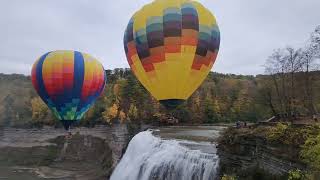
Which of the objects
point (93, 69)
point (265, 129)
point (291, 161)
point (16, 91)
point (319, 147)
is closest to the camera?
point (319, 147)

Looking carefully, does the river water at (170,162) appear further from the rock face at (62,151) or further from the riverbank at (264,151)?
the rock face at (62,151)

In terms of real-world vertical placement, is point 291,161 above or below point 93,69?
below

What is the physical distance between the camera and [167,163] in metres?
28.2

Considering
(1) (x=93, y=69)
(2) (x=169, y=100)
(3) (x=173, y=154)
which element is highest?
(1) (x=93, y=69)

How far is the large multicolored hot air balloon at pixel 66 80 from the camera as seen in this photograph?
30797mm

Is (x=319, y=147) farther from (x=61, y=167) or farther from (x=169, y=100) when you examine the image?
(x=61, y=167)

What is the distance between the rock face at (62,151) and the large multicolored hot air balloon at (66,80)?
15.9 metres

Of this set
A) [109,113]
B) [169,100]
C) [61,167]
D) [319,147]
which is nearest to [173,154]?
[169,100]

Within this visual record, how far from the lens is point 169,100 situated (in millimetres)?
23047

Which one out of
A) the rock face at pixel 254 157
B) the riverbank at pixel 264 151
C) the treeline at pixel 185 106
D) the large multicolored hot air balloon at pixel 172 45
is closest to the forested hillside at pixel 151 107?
the treeline at pixel 185 106

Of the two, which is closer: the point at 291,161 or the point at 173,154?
the point at 291,161

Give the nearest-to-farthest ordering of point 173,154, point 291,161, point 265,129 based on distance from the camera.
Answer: point 291,161
point 265,129
point 173,154

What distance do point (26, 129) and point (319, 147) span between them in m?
62.7

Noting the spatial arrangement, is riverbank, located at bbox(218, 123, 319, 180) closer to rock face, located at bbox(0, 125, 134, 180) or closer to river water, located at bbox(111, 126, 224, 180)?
river water, located at bbox(111, 126, 224, 180)
